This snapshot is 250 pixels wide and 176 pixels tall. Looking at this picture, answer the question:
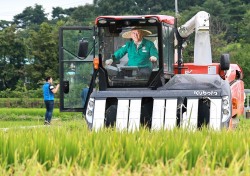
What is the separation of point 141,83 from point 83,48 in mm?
1123

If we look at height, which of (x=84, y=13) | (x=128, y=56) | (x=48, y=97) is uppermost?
(x=84, y=13)

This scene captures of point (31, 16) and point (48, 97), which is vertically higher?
point (31, 16)

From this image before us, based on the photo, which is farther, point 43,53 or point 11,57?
point 11,57

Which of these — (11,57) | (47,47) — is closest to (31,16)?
(11,57)

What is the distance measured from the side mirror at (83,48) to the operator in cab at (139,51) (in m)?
0.44

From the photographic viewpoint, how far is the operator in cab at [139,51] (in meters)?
12.8

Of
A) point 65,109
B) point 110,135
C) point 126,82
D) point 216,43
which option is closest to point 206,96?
point 126,82

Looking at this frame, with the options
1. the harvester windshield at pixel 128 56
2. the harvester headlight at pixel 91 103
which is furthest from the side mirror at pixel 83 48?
the harvester headlight at pixel 91 103

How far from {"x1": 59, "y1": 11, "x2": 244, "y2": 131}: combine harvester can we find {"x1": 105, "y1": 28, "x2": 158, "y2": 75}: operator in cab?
66 millimetres

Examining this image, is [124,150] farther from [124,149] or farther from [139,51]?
[139,51]

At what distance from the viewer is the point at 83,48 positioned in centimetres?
1306

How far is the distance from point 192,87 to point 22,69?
174 feet

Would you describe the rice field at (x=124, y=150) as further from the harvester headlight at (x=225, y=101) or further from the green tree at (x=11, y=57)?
the green tree at (x=11, y=57)

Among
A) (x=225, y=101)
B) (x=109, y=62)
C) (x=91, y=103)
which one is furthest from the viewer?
(x=109, y=62)
